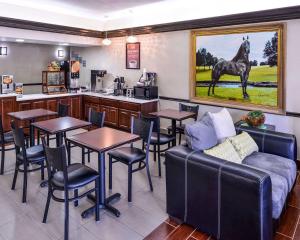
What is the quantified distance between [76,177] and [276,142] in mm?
2462

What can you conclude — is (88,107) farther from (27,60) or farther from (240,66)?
(240,66)

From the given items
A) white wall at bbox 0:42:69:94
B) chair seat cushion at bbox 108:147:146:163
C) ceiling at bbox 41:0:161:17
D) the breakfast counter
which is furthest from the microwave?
white wall at bbox 0:42:69:94

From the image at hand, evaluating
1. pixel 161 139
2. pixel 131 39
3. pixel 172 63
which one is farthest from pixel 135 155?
pixel 131 39

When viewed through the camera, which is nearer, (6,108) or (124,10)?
(6,108)

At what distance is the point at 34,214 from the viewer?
287 cm

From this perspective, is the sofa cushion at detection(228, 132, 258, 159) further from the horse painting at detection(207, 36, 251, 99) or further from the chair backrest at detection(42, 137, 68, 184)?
the chair backrest at detection(42, 137, 68, 184)

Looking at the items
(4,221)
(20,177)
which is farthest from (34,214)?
(20,177)

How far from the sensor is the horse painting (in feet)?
15.1

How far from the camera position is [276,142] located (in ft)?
10.9

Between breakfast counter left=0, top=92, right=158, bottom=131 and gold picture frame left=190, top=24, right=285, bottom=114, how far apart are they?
4.18 ft

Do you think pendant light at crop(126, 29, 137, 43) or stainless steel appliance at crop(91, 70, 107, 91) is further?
stainless steel appliance at crop(91, 70, 107, 91)

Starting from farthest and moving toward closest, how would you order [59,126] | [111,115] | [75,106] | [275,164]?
1. [75,106]
2. [111,115]
3. [59,126]
4. [275,164]

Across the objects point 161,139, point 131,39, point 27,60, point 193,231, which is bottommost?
point 193,231

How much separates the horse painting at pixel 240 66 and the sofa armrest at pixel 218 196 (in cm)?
265
